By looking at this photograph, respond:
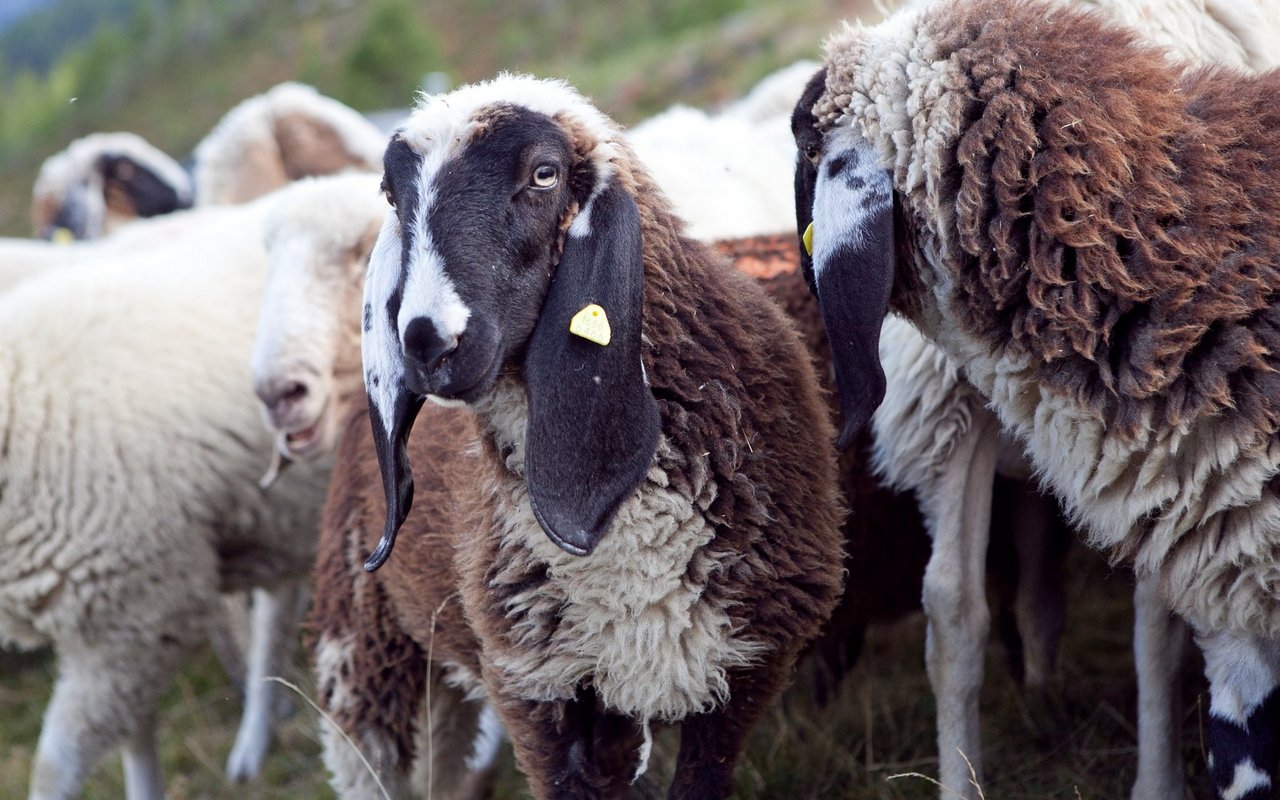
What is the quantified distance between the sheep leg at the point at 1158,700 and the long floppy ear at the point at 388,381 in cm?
167

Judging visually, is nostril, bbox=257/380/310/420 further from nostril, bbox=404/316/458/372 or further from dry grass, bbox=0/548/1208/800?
nostril, bbox=404/316/458/372

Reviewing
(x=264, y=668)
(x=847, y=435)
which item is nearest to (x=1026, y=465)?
(x=847, y=435)

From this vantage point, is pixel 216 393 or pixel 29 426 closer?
pixel 29 426

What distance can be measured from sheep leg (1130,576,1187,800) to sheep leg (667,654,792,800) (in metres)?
0.93

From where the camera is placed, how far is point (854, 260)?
2.44 meters

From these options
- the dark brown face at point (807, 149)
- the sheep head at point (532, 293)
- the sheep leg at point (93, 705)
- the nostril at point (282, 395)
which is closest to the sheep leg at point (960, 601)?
the dark brown face at point (807, 149)

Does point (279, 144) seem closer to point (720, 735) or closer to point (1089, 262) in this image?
point (720, 735)

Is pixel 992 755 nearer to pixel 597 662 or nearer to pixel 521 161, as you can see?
pixel 597 662

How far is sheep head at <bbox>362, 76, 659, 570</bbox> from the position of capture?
7.08ft

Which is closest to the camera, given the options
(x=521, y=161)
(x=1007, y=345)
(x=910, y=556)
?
(x=521, y=161)

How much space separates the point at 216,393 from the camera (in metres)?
4.20

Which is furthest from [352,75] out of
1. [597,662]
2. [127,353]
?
[597,662]

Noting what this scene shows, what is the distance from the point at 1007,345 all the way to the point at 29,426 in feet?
10.1

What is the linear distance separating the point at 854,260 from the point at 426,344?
34.2 inches
